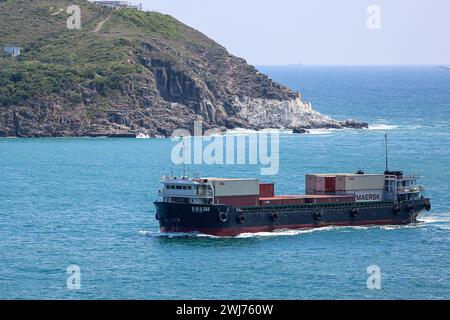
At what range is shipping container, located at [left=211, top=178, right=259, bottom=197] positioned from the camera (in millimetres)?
92375

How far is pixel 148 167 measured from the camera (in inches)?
5778

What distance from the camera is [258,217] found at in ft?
304

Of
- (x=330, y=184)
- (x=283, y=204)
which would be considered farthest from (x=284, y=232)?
(x=330, y=184)

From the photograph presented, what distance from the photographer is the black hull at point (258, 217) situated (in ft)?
299

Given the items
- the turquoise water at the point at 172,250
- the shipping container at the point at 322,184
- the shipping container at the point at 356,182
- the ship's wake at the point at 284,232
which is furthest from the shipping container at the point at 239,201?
the shipping container at the point at 356,182

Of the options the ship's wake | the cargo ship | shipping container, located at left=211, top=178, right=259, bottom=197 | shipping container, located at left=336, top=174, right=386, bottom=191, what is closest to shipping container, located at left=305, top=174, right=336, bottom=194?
the cargo ship

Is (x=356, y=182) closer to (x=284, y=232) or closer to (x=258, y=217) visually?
(x=284, y=232)

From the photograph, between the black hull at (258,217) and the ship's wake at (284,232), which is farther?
the black hull at (258,217)

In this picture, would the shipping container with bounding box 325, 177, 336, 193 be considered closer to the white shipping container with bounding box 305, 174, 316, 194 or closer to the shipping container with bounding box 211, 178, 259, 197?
the white shipping container with bounding box 305, 174, 316, 194

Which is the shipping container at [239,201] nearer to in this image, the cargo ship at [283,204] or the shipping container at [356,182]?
the cargo ship at [283,204]

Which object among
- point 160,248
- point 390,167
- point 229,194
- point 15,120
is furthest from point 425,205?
point 15,120

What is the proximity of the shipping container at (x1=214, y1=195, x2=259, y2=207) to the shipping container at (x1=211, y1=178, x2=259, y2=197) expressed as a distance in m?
0.27

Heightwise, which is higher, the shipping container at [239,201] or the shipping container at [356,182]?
the shipping container at [356,182]

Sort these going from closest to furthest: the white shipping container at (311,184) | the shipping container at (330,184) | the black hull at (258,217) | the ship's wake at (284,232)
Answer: the ship's wake at (284,232), the black hull at (258,217), the shipping container at (330,184), the white shipping container at (311,184)
